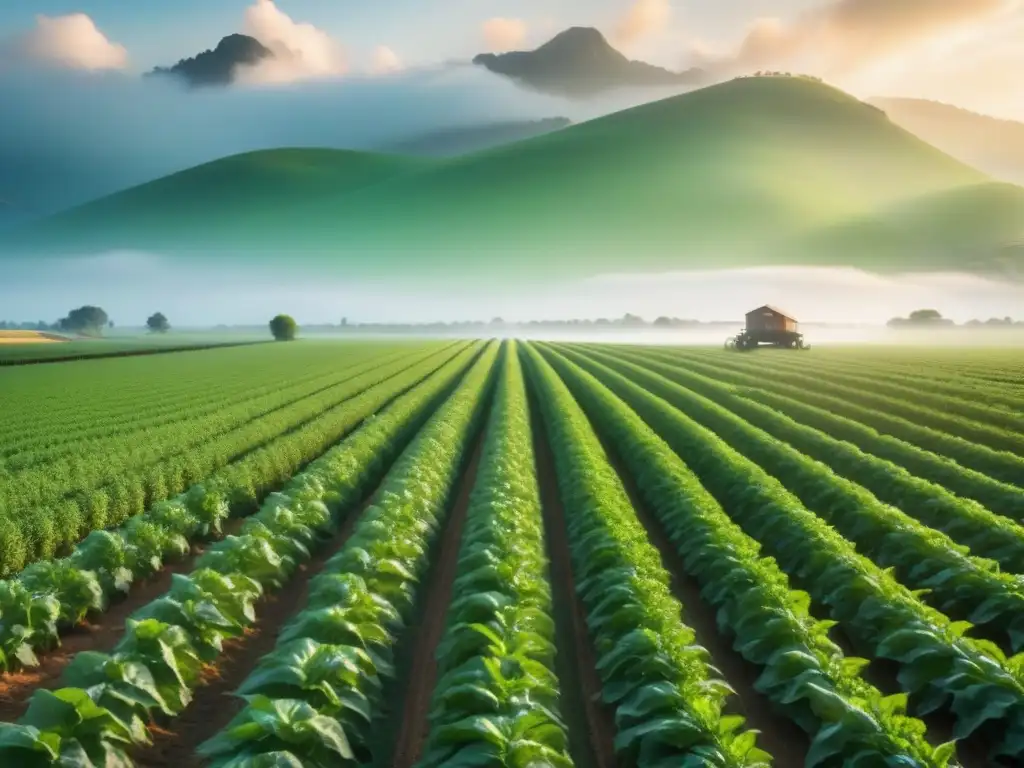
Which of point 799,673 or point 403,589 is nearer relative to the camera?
point 799,673

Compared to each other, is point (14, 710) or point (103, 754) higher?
point (103, 754)

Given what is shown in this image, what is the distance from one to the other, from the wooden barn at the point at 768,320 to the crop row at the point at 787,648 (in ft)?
271

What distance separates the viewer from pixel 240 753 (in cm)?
544

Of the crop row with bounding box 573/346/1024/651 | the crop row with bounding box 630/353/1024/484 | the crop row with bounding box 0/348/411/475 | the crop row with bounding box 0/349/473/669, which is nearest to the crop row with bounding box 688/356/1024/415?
the crop row with bounding box 630/353/1024/484

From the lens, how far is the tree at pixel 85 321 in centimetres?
17962

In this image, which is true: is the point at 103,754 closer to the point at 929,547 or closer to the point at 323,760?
the point at 323,760

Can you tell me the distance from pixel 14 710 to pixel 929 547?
40.1 feet

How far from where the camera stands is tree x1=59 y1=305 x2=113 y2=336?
7072 inches

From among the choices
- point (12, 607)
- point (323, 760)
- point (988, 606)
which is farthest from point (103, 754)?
point (988, 606)

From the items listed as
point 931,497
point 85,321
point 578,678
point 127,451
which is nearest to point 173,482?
point 127,451

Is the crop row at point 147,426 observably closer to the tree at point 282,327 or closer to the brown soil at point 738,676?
the brown soil at point 738,676

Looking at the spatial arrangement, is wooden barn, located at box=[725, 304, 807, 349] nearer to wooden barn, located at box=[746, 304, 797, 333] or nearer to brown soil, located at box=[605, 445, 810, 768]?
wooden barn, located at box=[746, 304, 797, 333]

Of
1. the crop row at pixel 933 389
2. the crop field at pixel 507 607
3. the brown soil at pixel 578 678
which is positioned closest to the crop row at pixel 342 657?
the crop field at pixel 507 607

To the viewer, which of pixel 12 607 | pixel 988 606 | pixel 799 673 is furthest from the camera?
pixel 988 606
